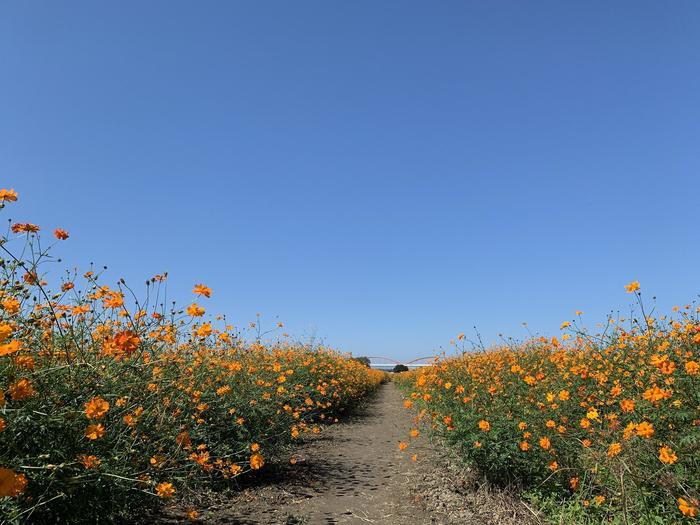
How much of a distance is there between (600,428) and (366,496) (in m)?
2.48

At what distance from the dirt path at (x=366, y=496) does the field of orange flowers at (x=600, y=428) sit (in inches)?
15.4

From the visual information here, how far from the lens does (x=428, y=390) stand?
6.73 metres

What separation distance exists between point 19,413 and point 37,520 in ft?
2.08

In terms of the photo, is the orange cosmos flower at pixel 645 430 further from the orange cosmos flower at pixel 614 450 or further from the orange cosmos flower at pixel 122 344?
the orange cosmos flower at pixel 122 344

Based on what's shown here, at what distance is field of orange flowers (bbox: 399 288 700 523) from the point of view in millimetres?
3043

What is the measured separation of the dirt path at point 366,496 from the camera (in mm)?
4113

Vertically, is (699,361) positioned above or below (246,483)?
above

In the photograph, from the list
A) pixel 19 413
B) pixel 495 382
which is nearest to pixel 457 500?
pixel 495 382

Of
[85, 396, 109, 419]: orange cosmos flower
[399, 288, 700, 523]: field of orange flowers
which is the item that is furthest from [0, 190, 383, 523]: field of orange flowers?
[399, 288, 700, 523]: field of orange flowers

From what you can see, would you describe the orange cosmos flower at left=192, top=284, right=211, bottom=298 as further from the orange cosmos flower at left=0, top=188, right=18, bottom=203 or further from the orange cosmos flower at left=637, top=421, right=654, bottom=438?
the orange cosmos flower at left=637, top=421, right=654, bottom=438

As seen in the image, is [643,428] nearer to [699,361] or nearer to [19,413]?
[699,361]

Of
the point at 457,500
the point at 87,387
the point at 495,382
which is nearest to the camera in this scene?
the point at 87,387

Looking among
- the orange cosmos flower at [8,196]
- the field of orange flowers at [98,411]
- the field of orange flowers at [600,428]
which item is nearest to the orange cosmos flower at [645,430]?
the field of orange flowers at [600,428]

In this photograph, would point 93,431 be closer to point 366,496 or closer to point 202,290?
point 202,290
